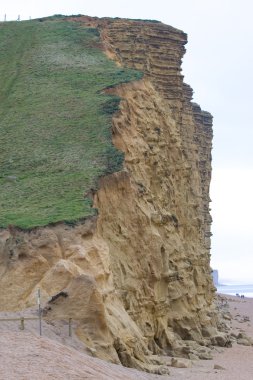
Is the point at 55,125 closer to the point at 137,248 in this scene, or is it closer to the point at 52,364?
the point at 137,248

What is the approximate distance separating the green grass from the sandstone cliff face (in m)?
0.89

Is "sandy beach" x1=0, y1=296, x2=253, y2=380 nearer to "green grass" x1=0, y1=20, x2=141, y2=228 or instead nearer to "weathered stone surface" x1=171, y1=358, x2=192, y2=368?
"weathered stone surface" x1=171, y1=358, x2=192, y2=368

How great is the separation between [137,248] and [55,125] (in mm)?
9295

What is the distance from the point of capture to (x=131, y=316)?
3431 cm

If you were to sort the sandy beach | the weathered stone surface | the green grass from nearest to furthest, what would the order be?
the sandy beach
the weathered stone surface
the green grass

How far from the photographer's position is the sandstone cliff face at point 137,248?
2862cm

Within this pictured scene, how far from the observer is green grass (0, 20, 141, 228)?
35281 millimetres

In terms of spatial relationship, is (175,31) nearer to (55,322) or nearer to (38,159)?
(38,159)

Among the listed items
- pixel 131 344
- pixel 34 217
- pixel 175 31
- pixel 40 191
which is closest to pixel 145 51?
pixel 175 31

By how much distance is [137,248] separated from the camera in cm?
3641

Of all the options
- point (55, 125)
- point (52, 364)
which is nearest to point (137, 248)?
point (55, 125)

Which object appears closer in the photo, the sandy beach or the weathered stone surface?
the sandy beach

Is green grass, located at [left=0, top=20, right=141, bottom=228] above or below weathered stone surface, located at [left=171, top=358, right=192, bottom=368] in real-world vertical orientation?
above

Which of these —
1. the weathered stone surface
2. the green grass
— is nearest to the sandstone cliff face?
the green grass
